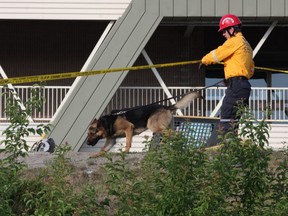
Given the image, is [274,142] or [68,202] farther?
[274,142]

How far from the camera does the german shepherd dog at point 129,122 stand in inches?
526

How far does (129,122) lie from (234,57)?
10.7 ft

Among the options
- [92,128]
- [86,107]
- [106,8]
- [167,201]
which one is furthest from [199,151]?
[106,8]

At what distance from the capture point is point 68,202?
668cm

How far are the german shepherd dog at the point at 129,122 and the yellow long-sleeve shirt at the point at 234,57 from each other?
2.62 meters

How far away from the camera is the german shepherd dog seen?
43.8 feet

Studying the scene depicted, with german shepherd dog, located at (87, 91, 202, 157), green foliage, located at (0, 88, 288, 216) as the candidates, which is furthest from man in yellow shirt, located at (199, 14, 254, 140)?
green foliage, located at (0, 88, 288, 216)

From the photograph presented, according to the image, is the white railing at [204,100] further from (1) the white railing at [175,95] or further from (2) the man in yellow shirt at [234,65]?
(2) the man in yellow shirt at [234,65]

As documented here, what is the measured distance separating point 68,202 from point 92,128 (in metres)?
6.78

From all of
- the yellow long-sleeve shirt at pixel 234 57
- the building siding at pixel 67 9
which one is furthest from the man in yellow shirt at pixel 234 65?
the building siding at pixel 67 9

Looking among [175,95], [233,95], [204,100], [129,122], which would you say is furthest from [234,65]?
[175,95]

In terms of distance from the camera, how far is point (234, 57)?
10.7 metres

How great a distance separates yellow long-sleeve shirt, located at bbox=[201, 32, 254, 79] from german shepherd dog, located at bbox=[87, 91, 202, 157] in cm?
262

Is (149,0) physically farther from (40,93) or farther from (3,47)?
(40,93)
